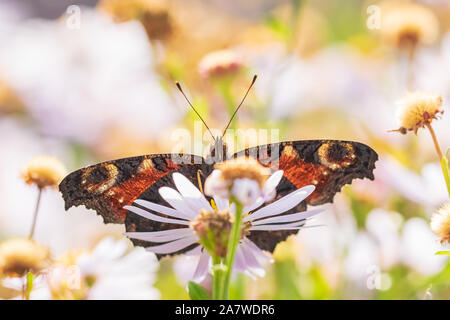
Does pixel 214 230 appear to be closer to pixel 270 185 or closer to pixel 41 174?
pixel 270 185

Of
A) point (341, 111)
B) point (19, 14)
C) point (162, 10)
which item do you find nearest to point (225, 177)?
point (162, 10)

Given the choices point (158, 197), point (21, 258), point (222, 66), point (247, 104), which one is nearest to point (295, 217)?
point (158, 197)

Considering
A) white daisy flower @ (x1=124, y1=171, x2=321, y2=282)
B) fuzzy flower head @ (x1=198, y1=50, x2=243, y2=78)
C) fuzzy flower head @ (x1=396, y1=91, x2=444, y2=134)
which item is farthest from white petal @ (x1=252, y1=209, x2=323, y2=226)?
fuzzy flower head @ (x1=198, y1=50, x2=243, y2=78)

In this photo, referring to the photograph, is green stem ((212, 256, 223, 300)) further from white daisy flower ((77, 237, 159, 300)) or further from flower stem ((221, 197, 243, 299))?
white daisy flower ((77, 237, 159, 300))

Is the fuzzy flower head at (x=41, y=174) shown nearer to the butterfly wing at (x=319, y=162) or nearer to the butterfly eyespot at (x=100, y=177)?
the butterfly eyespot at (x=100, y=177)

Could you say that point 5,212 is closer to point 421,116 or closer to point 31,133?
point 31,133

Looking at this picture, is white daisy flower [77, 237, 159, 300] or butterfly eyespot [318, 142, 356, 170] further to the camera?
white daisy flower [77, 237, 159, 300]

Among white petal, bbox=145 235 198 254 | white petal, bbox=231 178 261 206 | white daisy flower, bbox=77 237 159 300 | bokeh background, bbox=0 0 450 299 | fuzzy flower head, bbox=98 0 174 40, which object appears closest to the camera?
white petal, bbox=231 178 261 206
